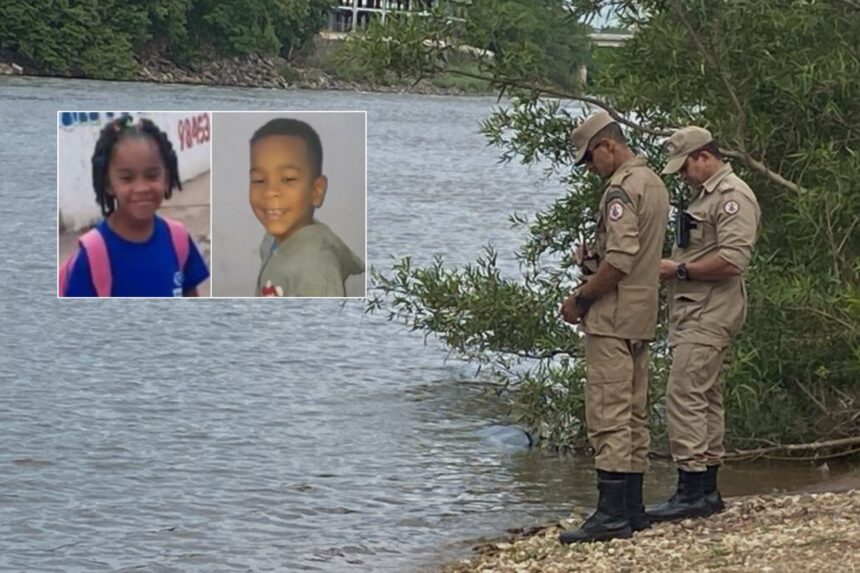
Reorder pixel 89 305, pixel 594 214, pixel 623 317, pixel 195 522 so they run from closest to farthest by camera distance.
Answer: pixel 623 317 → pixel 195 522 → pixel 594 214 → pixel 89 305

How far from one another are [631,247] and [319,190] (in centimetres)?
151

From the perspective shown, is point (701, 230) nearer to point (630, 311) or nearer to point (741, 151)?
point (630, 311)

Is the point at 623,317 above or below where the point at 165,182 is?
below

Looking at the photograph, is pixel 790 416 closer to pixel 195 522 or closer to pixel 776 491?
pixel 776 491

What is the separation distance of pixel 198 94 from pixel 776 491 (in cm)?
6556

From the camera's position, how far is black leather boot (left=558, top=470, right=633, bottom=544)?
8.28 meters

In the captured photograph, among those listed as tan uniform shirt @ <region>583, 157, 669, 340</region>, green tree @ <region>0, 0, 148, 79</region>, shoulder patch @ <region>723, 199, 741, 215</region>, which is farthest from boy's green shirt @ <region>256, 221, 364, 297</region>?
green tree @ <region>0, 0, 148, 79</region>

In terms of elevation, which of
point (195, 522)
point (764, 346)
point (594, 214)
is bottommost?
point (195, 522)

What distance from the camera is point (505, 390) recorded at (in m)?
14.8

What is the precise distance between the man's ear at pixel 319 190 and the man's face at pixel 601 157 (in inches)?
48.2

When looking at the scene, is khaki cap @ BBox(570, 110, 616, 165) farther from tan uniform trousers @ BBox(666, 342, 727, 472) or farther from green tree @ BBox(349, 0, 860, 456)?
green tree @ BBox(349, 0, 860, 456)

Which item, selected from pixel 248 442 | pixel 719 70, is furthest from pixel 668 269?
pixel 248 442

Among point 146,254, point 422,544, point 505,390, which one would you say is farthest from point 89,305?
point 146,254

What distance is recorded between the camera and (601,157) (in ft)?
26.1
